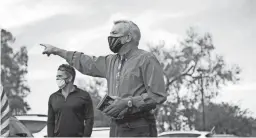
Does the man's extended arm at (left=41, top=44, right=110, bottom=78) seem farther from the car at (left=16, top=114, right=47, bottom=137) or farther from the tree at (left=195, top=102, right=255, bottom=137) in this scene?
the tree at (left=195, top=102, right=255, bottom=137)

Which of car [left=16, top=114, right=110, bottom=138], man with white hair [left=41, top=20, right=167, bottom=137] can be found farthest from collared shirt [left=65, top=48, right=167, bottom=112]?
car [left=16, top=114, right=110, bottom=138]

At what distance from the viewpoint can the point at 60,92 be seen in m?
6.44

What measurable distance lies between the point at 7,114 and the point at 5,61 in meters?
44.7

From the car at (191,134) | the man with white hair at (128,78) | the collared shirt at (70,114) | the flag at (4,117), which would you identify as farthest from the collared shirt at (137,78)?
the car at (191,134)

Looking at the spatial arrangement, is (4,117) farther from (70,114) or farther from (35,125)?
(70,114)

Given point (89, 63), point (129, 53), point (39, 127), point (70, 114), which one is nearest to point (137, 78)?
point (129, 53)

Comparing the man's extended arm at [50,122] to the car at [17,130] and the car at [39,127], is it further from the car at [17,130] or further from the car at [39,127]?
the car at [39,127]

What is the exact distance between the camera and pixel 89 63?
4617 mm

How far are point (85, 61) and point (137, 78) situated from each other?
21.5 inches

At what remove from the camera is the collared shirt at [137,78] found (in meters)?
4.22

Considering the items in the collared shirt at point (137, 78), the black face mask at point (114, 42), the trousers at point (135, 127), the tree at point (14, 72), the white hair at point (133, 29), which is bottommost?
the trousers at point (135, 127)

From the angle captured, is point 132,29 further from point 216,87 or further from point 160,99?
point 216,87

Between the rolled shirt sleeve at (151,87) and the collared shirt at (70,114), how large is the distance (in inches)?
80.0

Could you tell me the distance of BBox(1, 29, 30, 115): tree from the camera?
170 feet
